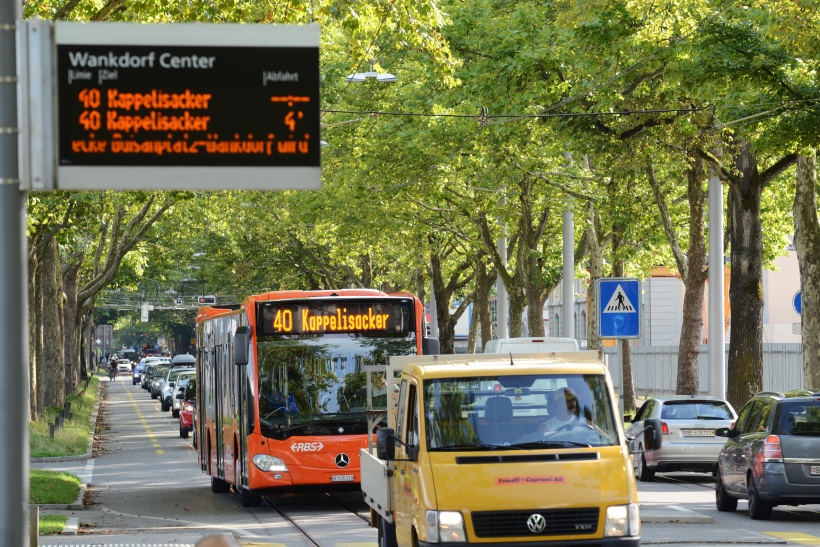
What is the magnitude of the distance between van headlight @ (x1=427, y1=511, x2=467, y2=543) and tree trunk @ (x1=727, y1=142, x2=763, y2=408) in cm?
1746

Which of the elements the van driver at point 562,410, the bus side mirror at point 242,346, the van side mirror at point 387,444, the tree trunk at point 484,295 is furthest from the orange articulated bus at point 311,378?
the tree trunk at point 484,295

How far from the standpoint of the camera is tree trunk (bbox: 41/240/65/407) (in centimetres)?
4344

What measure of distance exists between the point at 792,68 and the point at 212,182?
54.9 feet

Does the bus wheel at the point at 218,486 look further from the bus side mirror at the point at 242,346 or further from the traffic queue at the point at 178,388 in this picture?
the traffic queue at the point at 178,388

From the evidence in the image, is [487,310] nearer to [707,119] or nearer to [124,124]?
[707,119]

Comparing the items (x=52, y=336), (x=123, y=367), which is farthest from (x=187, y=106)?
(x=123, y=367)

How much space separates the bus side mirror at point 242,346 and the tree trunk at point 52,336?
84.2ft

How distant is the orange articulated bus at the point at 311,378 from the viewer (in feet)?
63.0

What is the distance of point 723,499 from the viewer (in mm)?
19031

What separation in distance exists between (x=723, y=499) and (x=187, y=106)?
45.3ft

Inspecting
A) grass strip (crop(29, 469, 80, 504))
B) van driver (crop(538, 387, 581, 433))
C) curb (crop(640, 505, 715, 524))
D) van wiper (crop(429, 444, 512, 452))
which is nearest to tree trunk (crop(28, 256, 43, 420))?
grass strip (crop(29, 469, 80, 504))

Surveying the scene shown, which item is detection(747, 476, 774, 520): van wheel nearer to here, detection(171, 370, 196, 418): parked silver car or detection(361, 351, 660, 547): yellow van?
detection(361, 351, 660, 547): yellow van

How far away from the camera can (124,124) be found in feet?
21.7

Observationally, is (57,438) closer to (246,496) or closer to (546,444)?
(246,496)
